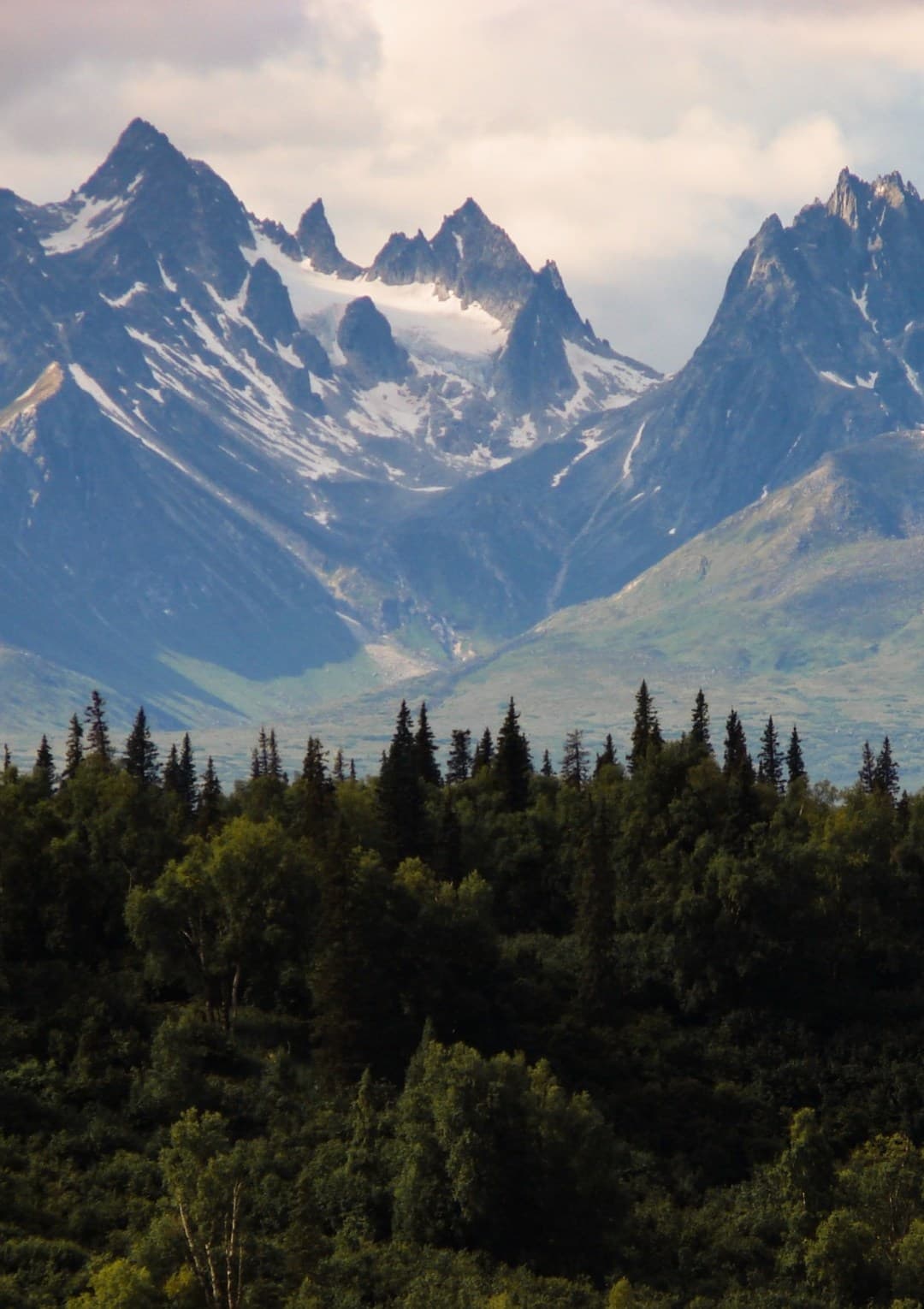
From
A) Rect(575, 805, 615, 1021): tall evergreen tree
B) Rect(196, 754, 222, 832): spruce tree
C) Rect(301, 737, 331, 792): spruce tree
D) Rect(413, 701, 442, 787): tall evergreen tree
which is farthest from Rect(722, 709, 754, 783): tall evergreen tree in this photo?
Rect(196, 754, 222, 832): spruce tree

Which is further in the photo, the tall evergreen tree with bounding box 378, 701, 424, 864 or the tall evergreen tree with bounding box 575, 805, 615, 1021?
the tall evergreen tree with bounding box 378, 701, 424, 864

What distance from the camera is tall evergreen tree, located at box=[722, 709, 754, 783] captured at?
15112 centimetres

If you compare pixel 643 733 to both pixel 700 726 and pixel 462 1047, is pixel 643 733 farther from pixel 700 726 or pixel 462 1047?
pixel 462 1047

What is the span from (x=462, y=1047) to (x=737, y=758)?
6579 cm

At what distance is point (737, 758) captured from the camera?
562ft

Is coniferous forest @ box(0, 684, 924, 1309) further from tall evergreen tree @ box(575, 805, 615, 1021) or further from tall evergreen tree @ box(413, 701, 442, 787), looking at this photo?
tall evergreen tree @ box(413, 701, 442, 787)

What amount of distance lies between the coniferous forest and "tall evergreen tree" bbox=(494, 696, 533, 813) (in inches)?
134

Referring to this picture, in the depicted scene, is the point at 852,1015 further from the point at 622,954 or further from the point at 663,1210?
the point at 663,1210

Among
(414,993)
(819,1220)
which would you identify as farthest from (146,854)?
(819,1220)

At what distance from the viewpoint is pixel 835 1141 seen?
407ft

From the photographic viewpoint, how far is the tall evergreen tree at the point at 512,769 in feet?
577

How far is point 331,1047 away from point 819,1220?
2903cm

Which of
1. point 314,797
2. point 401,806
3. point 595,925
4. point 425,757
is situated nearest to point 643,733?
point 425,757

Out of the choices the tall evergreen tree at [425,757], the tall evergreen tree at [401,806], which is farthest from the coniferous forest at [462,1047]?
the tall evergreen tree at [425,757]
